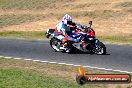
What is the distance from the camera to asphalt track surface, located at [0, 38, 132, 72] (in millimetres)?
18016

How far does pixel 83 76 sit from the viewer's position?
12.4 meters

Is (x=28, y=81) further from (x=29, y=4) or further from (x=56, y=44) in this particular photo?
(x=29, y=4)

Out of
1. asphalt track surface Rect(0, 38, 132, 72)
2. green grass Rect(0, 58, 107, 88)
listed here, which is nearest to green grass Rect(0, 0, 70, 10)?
asphalt track surface Rect(0, 38, 132, 72)

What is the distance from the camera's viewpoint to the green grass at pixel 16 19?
1710 inches

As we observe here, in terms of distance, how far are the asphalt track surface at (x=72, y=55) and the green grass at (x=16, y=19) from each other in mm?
19212

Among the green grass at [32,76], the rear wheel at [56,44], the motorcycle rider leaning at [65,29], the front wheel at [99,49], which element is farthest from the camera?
the rear wheel at [56,44]

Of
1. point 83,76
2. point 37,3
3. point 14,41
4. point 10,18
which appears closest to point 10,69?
point 83,76

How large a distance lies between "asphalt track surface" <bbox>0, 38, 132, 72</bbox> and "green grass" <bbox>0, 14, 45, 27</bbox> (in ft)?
63.0

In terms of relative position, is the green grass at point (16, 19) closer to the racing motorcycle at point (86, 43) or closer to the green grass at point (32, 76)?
the racing motorcycle at point (86, 43)

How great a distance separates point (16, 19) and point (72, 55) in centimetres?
2553

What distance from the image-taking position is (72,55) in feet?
66.6

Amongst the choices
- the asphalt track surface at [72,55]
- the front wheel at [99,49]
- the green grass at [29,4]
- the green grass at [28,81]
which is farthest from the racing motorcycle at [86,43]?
the green grass at [29,4]

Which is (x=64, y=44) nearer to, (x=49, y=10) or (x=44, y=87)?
(x=44, y=87)

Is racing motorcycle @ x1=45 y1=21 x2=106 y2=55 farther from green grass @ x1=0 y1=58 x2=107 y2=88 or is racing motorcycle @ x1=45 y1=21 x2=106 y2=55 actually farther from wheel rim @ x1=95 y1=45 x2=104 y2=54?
green grass @ x1=0 y1=58 x2=107 y2=88
